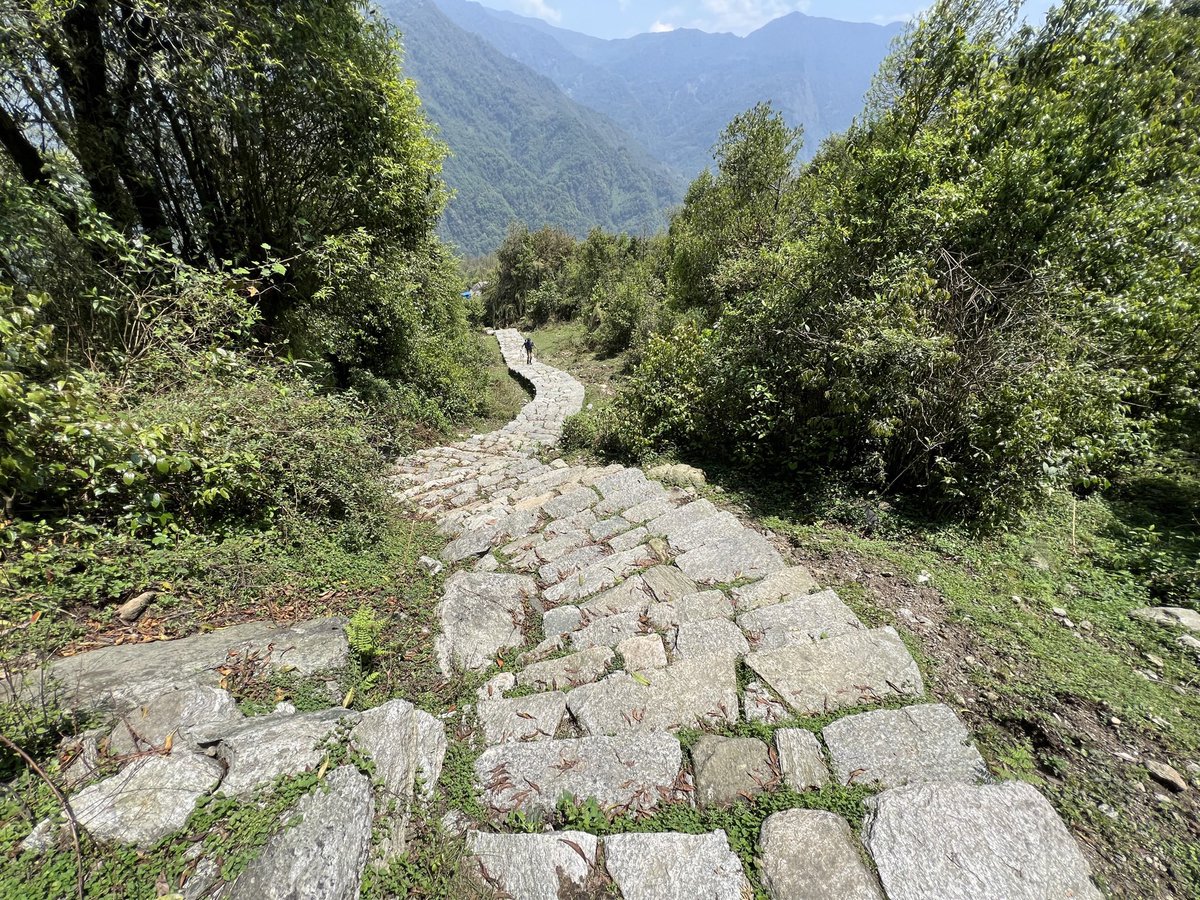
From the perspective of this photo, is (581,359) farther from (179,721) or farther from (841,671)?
(179,721)

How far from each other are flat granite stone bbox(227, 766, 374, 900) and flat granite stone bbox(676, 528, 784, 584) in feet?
8.98

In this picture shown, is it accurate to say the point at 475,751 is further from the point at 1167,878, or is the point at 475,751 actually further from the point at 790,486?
the point at 790,486

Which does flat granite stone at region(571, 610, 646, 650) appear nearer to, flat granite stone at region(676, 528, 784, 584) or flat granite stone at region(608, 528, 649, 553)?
flat granite stone at region(676, 528, 784, 584)

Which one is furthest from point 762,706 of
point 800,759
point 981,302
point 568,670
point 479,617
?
point 981,302

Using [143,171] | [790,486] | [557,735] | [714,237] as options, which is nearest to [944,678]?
[557,735]

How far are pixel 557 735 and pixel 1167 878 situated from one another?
8.93 feet

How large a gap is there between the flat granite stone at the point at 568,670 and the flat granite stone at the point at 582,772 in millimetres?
495

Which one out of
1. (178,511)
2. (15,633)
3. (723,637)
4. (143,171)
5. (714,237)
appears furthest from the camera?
(714,237)

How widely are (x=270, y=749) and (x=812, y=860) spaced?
2542 mm

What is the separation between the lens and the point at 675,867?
2.04 m

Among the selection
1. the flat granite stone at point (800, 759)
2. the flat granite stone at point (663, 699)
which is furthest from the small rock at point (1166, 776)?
the flat granite stone at point (663, 699)

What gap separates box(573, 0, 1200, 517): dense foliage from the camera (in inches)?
173

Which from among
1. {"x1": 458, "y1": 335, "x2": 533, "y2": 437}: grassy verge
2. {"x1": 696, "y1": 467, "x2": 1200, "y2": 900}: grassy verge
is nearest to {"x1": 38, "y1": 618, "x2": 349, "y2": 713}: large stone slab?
{"x1": 696, "y1": 467, "x2": 1200, "y2": 900}: grassy verge

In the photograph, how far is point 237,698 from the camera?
2.71 meters
